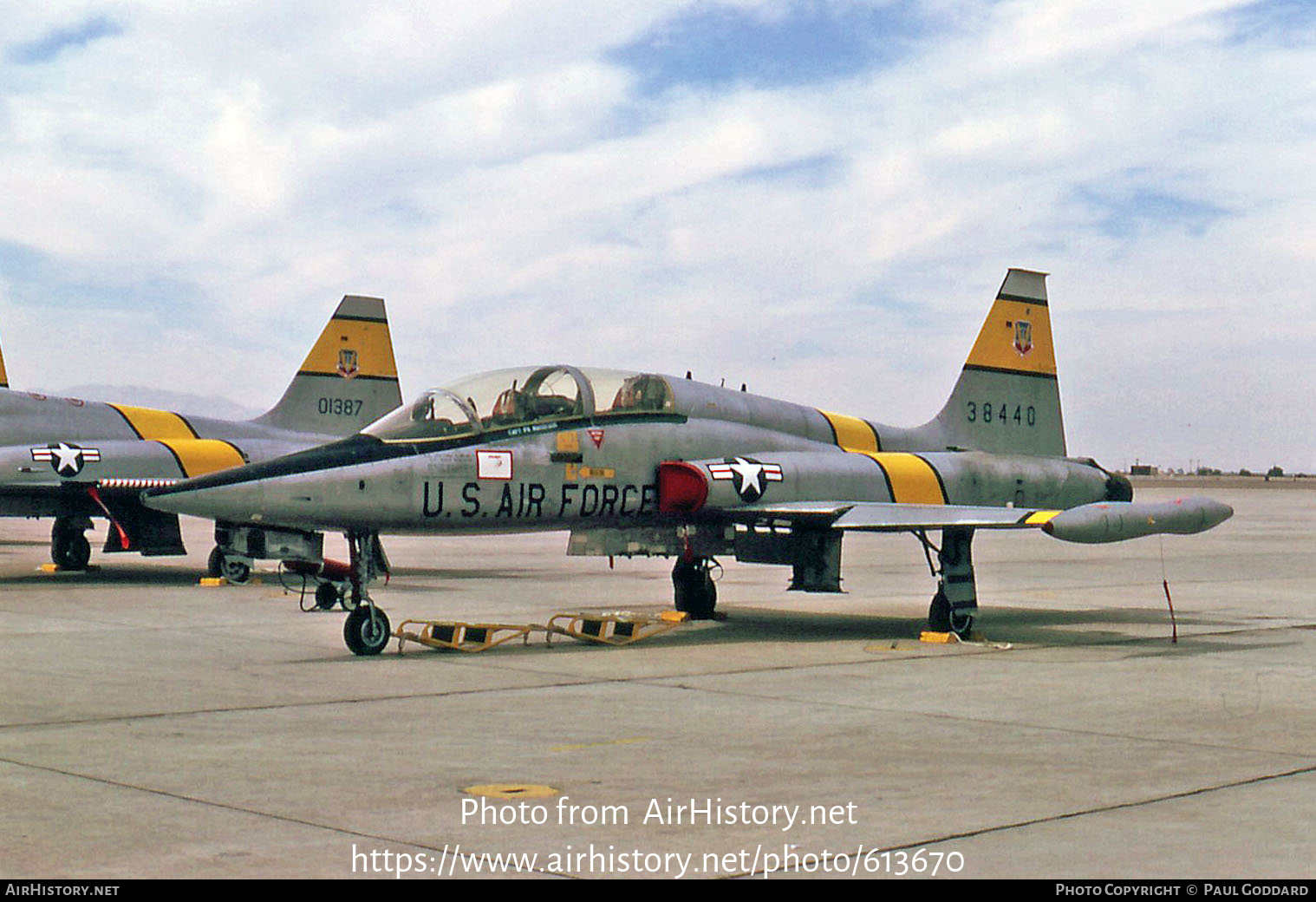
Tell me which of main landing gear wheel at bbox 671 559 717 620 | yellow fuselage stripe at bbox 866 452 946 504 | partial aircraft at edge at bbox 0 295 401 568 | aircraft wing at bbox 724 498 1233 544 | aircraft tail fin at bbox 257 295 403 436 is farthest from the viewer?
aircraft tail fin at bbox 257 295 403 436

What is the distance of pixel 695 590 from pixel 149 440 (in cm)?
1115

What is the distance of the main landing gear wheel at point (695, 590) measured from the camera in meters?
16.8

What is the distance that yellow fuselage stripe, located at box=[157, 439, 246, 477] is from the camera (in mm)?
23281

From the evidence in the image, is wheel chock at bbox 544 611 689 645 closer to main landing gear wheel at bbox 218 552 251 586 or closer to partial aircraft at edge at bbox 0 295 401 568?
main landing gear wheel at bbox 218 552 251 586

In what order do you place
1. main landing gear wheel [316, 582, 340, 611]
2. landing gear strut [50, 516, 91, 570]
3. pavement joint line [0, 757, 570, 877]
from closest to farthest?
pavement joint line [0, 757, 570, 877]
main landing gear wheel [316, 582, 340, 611]
landing gear strut [50, 516, 91, 570]

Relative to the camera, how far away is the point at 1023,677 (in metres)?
11.8

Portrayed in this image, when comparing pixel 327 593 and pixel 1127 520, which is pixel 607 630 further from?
pixel 1127 520

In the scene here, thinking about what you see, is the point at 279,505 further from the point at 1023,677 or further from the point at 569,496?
the point at 1023,677

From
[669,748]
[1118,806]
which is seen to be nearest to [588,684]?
[669,748]

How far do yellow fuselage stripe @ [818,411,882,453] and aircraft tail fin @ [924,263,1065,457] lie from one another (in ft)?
3.29

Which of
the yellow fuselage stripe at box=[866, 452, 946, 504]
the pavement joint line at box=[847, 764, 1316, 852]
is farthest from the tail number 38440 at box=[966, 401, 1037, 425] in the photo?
the pavement joint line at box=[847, 764, 1316, 852]

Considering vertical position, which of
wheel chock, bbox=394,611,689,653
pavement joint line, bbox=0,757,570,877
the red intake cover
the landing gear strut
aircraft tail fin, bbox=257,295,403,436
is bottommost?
pavement joint line, bbox=0,757,570,877
